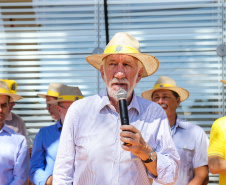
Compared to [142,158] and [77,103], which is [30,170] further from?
[142,158]

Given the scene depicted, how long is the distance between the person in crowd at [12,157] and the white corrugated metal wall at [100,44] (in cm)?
147

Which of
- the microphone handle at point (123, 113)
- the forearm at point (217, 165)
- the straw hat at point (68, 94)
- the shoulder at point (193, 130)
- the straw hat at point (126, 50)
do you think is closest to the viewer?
the microphone handle at point (123, 113)

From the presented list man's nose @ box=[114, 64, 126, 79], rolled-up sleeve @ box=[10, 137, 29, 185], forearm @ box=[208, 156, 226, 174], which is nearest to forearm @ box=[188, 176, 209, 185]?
forearm @ box=[208, 156, 226, 174]

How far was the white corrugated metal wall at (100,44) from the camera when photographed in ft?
18.0

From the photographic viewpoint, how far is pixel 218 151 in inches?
139

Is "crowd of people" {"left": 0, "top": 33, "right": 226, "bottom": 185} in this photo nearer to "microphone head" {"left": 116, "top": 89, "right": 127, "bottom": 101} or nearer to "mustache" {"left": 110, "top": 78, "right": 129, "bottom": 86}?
"mustache" {"left": 110, "top": 78, "right": 129, "bottom": 86}

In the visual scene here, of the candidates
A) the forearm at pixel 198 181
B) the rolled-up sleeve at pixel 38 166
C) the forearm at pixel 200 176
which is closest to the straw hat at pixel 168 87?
the forearm at pixel 200 176

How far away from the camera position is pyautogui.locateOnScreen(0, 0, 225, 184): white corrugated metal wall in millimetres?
5473

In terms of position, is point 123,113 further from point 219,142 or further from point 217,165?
point 219,142

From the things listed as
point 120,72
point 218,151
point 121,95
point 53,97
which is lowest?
point 218,151

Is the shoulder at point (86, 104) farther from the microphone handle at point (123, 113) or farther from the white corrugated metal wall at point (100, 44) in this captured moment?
the white corrugated metal wall at point (100, 44)

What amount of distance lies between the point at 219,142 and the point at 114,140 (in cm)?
150

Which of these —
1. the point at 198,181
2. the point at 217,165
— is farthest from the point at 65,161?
the point at 198,181

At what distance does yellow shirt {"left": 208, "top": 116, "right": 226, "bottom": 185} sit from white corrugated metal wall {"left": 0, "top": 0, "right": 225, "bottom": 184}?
1.81m
